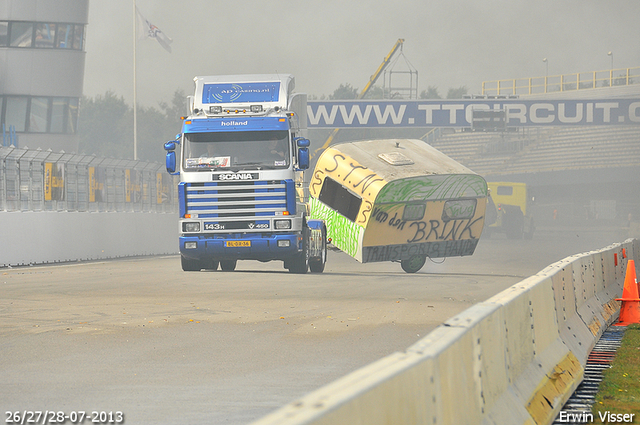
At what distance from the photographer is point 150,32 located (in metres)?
56.2

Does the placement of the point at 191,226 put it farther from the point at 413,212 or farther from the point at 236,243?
the point at 413,212

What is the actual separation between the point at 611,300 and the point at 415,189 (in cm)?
1012

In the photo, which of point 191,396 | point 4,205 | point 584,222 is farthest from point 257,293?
point 584,222

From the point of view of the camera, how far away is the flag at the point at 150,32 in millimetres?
55291

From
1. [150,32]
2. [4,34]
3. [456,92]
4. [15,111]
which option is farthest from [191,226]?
[456,92]

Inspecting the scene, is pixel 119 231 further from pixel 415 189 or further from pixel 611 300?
pixel 611 300

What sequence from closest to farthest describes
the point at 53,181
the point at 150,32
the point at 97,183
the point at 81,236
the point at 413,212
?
the point at 413,212, the point at 53,181, the point at 81,236, the point at 97,183, the point at 150,32

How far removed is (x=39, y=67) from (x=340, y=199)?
94.3ft

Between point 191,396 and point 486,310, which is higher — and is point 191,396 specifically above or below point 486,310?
below

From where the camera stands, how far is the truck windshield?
20219 mm

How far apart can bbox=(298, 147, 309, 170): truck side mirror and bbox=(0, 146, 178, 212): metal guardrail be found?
8.92 m

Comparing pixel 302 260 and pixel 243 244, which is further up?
pixel 243 244

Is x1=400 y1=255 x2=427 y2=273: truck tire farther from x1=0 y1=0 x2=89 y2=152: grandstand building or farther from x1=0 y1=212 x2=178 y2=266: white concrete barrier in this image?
x1=0 y1=0 x2=89 y2=152: grandstand building

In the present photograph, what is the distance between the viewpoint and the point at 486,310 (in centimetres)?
560
